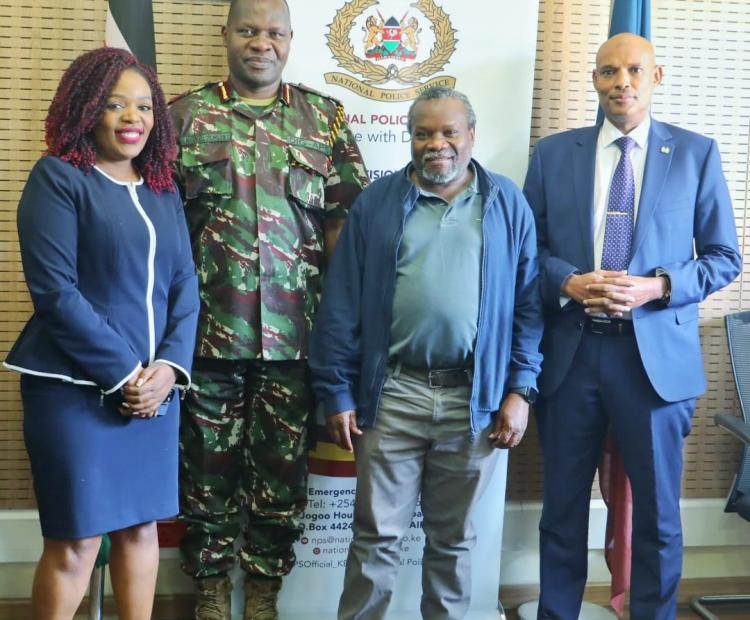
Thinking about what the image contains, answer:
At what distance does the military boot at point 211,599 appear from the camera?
2.65 m

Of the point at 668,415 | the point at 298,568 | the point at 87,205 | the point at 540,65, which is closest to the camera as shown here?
the point at 87,205

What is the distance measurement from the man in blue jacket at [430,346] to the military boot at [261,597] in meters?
0.42

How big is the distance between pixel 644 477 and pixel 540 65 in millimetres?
1536

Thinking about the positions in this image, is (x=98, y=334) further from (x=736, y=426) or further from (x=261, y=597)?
(x=736, y=426)

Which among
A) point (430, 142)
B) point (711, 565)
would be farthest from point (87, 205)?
point (711, 565)

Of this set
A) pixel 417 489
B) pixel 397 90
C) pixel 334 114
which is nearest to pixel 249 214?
pixel 334 114

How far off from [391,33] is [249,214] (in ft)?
2.59

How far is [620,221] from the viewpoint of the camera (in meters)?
2.48

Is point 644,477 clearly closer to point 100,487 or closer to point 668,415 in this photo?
point 668,415

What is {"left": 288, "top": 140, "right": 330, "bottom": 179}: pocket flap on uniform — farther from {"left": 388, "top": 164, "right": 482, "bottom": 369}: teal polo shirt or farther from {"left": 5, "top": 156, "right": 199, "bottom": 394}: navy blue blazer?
{"left": 5, "top": 156, "right": 199, "bottom": 394}: navy blue blazer

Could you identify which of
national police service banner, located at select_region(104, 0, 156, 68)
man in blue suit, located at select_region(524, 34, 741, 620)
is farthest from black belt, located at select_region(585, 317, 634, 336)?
national police service banner, located at select_region(104, 0, 156, 68)

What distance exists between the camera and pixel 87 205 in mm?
1980

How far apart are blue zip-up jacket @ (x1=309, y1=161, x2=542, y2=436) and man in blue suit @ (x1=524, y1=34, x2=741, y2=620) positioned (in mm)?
186

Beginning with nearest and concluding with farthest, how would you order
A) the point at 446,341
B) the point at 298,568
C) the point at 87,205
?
the point at 87,205 → the point at 446,341 → the point at 298,568
